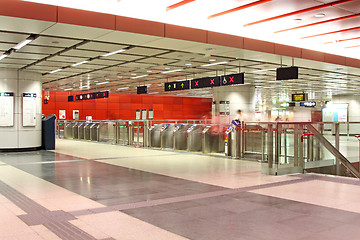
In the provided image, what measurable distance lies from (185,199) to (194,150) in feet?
26.5

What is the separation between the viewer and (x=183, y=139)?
47.0ft

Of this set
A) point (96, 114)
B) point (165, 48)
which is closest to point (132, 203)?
point (165, 48)

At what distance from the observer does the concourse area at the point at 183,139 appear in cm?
441

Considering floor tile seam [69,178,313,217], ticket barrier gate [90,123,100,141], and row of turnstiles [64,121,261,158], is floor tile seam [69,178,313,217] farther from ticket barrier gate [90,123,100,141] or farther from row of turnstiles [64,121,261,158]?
ticket barrier gate [90,123,100,141]

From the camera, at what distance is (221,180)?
24.1ft

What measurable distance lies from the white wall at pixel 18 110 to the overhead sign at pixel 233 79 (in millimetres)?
7137

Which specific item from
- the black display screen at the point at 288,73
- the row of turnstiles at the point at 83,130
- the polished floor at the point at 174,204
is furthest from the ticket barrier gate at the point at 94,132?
the black display screen at the point at 288,73

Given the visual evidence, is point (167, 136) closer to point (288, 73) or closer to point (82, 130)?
point (288, 73)

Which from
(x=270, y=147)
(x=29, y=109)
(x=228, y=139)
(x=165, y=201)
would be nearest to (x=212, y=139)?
(x=228, y=139)

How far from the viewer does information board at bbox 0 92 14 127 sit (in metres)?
13.1

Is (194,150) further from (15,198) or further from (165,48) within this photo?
(15,198)

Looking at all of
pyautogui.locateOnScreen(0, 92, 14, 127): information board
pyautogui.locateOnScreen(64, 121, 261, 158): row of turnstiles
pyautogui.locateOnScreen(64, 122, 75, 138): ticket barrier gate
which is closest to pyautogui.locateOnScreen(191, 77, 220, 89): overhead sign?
pyautogui.locateOnScreen(64, 121, 261, 158): row of turnstiles

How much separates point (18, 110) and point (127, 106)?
74.3 feet

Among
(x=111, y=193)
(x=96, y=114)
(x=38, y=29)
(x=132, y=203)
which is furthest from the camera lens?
(x=96, y=114)
